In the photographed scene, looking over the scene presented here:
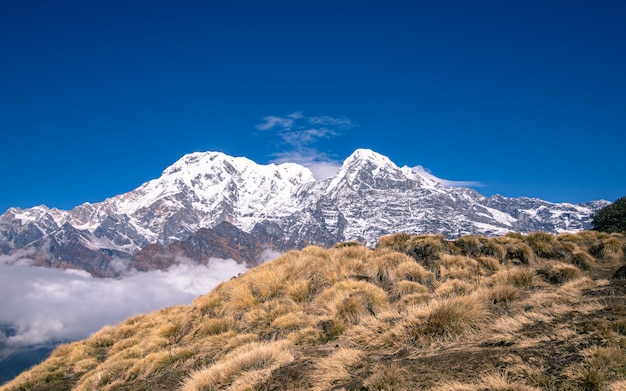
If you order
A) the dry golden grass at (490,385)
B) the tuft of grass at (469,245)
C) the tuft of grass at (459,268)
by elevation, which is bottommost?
the dry golden grass at (490,385)

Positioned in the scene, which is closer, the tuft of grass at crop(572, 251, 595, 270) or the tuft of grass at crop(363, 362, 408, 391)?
the tuft of grass at crop(363, 362, 408, 391)

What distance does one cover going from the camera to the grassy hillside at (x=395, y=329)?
20.4 ft

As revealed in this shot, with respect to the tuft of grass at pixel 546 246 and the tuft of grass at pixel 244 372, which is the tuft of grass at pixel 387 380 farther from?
the tuft of grass at pixel 546 246

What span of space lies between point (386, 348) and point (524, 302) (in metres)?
4.19

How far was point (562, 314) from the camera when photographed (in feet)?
27.2

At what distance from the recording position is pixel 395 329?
8742 millimetres

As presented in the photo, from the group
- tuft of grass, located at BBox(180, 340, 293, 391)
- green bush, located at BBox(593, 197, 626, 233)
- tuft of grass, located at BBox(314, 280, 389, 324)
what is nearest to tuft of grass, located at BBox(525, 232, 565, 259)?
tuft of grass, located at BBox(314, 280, 389, 324)

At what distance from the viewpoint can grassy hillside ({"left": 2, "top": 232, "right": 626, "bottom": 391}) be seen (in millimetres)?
6211

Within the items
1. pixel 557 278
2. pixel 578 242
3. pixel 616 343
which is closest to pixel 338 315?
pixel 616 343

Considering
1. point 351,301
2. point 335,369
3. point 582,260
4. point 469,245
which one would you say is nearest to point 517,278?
point 469,245

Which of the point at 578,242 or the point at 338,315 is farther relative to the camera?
the point at 578,242

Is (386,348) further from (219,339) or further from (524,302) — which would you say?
(219,339)

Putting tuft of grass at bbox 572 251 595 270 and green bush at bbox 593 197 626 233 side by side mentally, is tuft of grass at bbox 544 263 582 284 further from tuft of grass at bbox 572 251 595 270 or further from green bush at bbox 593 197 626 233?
green bush at bbox 593 197 626 233

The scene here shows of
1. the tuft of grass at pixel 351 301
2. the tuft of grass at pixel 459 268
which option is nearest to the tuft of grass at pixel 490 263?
the tuft of grass at pixel 459 268
